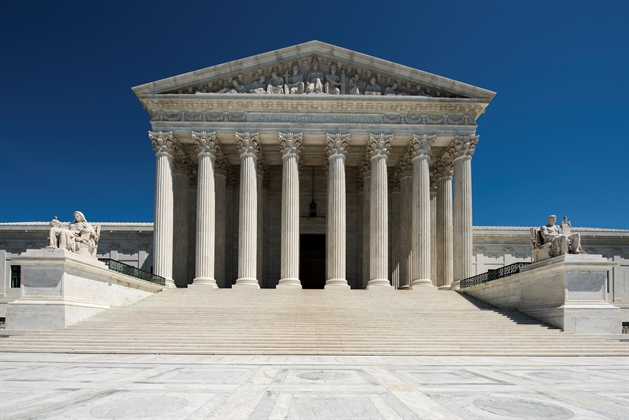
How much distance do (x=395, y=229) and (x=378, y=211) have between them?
8.24 metres

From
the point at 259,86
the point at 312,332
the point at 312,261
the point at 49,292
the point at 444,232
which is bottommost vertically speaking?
the point at 312,332

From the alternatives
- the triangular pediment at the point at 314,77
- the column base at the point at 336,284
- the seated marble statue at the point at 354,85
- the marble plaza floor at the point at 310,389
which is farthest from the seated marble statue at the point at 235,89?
the marble plaza floor at the point at 310,389

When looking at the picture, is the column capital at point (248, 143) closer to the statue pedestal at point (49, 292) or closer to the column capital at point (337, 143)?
the column capital at point (337, 143)

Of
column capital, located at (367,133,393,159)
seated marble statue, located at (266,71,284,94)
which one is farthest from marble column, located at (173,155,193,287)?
column capital, located at (367,133,393,159)

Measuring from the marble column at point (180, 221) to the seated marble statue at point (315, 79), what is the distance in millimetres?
11066

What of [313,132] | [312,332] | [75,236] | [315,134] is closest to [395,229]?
[315,134]

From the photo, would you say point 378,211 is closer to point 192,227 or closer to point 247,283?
point 247,283

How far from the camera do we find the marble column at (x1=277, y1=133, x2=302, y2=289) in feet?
101

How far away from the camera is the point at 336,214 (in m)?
31.3

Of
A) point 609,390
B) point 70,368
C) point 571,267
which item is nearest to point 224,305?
point 70,368

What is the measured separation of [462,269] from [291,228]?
1200cm

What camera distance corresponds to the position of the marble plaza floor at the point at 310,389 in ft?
24.4

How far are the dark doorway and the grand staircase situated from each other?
14.4 m

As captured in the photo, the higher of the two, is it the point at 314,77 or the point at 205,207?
the point at 314,77
